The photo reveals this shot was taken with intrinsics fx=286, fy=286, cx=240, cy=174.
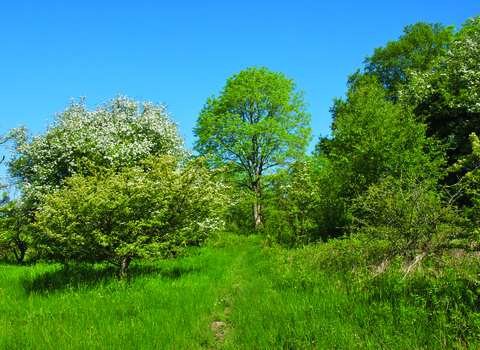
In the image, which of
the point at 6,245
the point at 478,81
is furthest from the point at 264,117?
the point at 6,245

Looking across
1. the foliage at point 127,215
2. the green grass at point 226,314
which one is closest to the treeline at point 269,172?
the foliage at point 127,215

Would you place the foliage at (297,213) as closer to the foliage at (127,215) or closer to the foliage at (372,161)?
the foliage at (372,161)

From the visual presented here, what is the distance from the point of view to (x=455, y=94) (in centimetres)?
1864

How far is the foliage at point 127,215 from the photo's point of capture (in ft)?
24.8

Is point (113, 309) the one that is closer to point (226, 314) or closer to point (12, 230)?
point (226, 314)

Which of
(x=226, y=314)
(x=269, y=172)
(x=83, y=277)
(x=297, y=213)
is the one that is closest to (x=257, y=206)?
(x=269, y=172)

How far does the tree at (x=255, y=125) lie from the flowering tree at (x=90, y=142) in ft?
20.7

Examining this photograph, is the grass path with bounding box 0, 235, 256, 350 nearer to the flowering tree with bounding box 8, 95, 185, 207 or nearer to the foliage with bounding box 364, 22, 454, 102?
the flowering tree with bounding box 8, 95, 185, 207

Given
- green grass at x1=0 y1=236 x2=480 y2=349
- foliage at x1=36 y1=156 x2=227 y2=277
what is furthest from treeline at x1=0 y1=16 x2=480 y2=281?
green grass at x1=0 y1=236 x2=480 y2=349

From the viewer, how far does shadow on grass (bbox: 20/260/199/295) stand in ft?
24.8

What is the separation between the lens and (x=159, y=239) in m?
9.05

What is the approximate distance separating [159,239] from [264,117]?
19.7 m

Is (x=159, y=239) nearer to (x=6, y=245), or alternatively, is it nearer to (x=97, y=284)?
(x=97, y=284)

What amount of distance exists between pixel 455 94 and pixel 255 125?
14.2m
